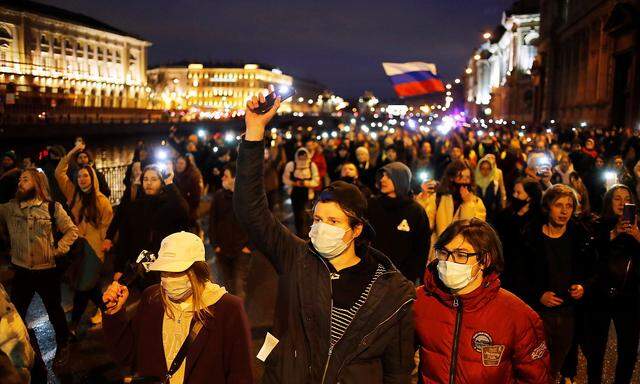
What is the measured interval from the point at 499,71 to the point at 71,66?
65867mm

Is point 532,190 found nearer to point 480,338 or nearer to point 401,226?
point 401,226

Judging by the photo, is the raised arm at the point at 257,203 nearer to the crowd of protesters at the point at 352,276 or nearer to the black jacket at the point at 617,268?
the crowd of protesters at the point at 352,276

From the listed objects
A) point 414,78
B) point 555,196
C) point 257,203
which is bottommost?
point 555,196

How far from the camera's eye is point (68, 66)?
3524 inches

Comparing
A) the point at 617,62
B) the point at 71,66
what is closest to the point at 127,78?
the point at 71,66

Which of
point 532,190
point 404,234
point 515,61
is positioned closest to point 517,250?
point 404,234

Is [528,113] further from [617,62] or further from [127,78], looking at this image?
[127,78]

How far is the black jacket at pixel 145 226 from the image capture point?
5879 mm

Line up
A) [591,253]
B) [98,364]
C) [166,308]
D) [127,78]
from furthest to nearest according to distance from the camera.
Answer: [127,78] → [98,364] → [591,253] → [166,308]

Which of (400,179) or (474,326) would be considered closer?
(474,326)

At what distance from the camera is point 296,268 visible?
9.48 ft

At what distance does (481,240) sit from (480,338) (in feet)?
1.58

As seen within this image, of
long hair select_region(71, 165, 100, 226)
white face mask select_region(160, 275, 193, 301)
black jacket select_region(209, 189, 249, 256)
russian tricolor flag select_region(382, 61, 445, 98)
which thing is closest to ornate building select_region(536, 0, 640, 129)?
russian tricolor flag select_region(382, 61, 445, 98)

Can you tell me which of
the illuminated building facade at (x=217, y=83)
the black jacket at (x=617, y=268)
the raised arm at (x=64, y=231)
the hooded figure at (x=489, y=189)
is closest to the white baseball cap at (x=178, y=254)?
the raised arm at (x=64, y=231)
